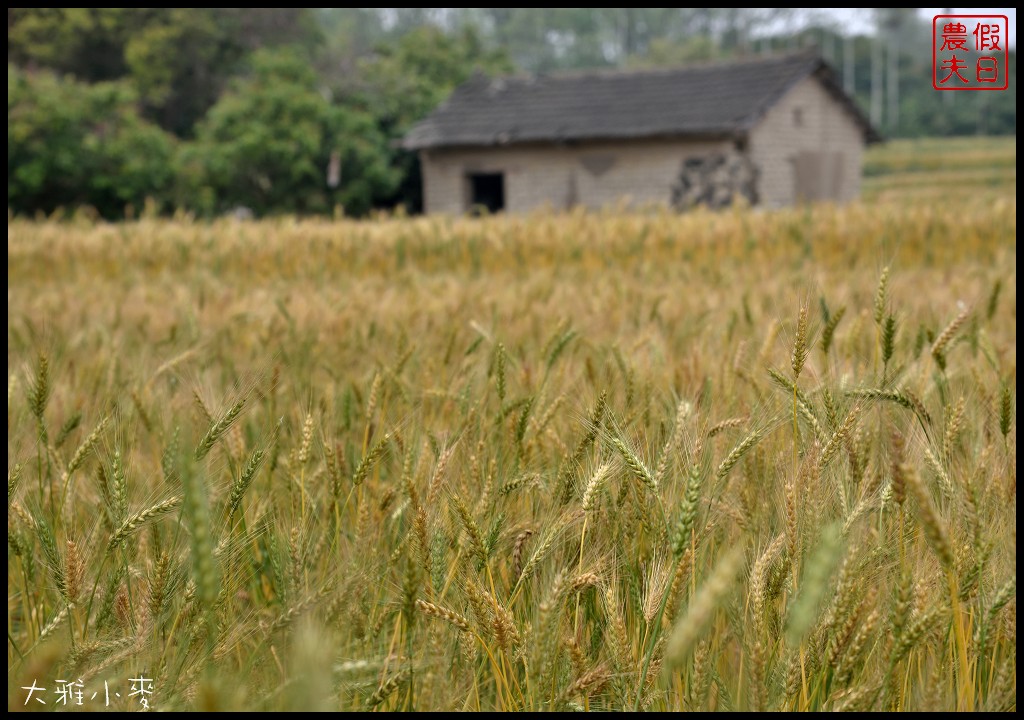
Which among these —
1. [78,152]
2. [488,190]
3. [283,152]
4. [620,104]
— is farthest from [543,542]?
[488,190]

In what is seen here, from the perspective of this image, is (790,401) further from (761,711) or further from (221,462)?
(221,462)

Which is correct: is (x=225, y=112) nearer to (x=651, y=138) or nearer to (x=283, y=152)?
(x=283, y=152)

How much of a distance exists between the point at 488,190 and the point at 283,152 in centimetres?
528

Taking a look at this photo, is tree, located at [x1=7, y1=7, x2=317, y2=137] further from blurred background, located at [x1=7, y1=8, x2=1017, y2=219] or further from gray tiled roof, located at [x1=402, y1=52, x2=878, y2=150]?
gray tiled roof, located at [x1=402, y1=52, x2=878, y2=150]

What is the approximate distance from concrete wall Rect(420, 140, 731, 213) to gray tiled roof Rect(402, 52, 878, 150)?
0.52 m

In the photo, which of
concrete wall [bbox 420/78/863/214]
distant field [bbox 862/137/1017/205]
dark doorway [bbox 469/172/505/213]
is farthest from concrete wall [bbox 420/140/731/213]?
distant field [bbox 862/137/1017/205]

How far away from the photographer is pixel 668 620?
0.99 meters

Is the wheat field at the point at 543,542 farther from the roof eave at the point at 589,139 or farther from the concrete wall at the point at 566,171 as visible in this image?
the concrete wall at the point at 566,171

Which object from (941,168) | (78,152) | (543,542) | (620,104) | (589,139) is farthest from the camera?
(941,168)

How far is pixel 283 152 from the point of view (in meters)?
21.2

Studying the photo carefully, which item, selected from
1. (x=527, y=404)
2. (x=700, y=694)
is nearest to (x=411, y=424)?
(x=527, y=404)

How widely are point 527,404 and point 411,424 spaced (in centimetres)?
31

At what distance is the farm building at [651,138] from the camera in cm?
1983

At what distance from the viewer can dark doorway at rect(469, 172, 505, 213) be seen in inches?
918
